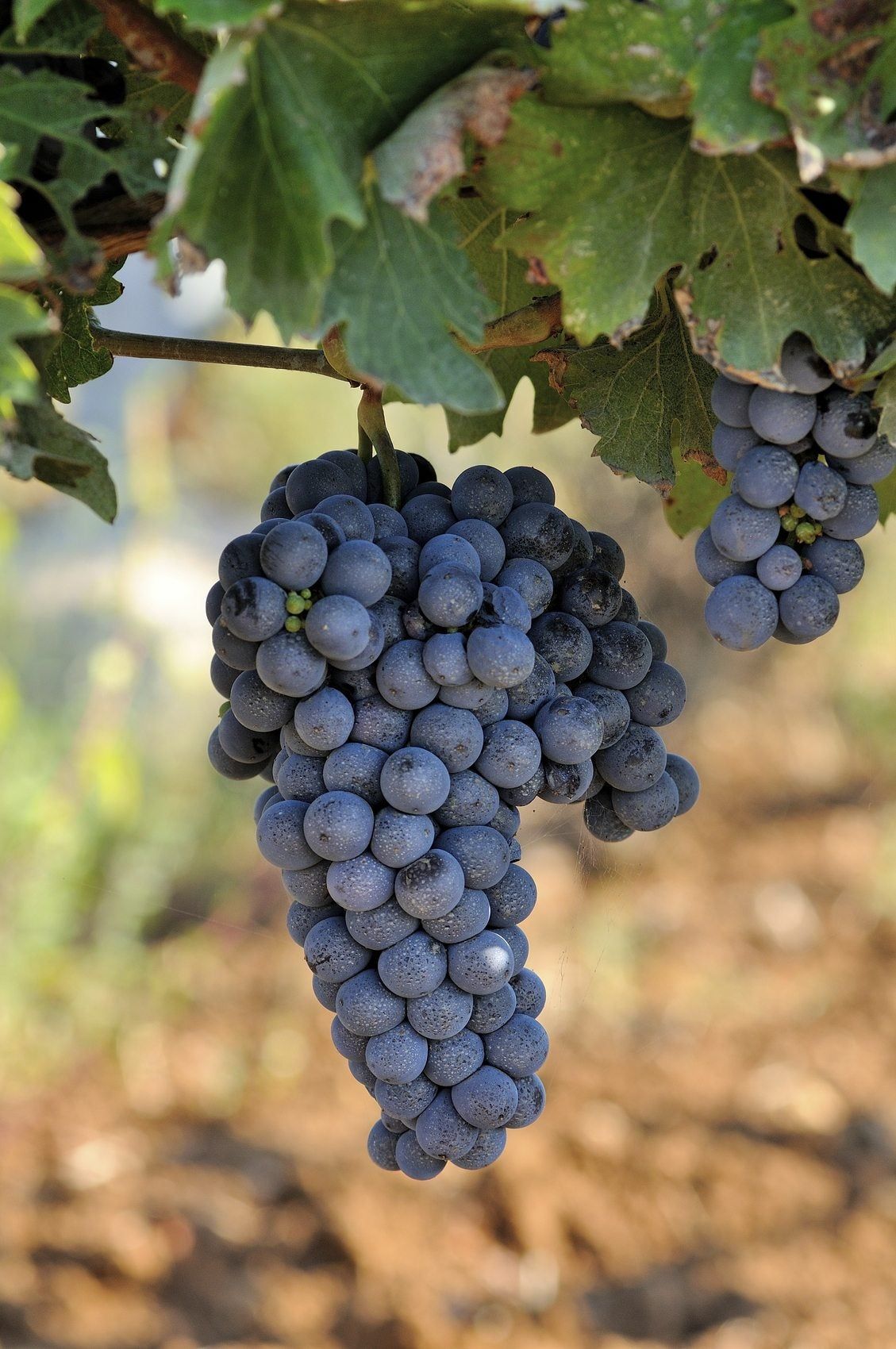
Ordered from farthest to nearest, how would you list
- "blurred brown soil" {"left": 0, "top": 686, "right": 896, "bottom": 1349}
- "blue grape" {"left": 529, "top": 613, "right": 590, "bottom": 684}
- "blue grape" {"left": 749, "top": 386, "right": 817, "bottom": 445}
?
"blurred brown soil" {"left": 0, "top": 686, "right": 896, "bottom": 1349}, "blue grape" {"left": 529, "top": 613, "right": 590, "bottom": 684}, "blue grape" {"left": 749, "top": 386, "right": 817, "bottom": 445}

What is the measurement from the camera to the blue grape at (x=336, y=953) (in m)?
0.70

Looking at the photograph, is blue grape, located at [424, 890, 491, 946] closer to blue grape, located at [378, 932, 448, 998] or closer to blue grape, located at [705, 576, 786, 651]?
blue grape, located at [378, 932, 448, 998]

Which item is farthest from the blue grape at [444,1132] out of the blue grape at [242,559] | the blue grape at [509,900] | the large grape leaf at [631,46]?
the large grape leaf at [631,46]

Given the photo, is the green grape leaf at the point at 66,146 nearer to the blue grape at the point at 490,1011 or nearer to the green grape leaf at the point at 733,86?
the green grape leaf at the point at 733,86

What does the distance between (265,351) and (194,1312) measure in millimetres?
2241

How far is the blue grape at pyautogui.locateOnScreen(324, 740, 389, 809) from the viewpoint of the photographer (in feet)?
2.23

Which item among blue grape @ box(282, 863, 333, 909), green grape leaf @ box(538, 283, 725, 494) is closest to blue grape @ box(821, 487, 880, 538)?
green grape leaf @ box(538, 283, 725, 494)

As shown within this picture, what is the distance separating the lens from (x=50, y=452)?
63 cm

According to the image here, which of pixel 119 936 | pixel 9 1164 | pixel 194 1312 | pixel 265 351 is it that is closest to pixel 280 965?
pixel 119 936

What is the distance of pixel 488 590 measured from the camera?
2.32 ft

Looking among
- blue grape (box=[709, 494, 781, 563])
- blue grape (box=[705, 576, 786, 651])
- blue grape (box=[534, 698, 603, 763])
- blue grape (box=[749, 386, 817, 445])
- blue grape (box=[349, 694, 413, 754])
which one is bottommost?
blue grape (box=[349, 694, 413, 754])

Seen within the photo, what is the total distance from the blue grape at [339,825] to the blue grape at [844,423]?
313 mm

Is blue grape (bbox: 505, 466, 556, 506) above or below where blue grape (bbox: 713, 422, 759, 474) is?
below

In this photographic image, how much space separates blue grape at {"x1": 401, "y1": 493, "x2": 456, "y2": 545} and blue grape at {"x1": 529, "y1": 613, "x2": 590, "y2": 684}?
8 centimetres
